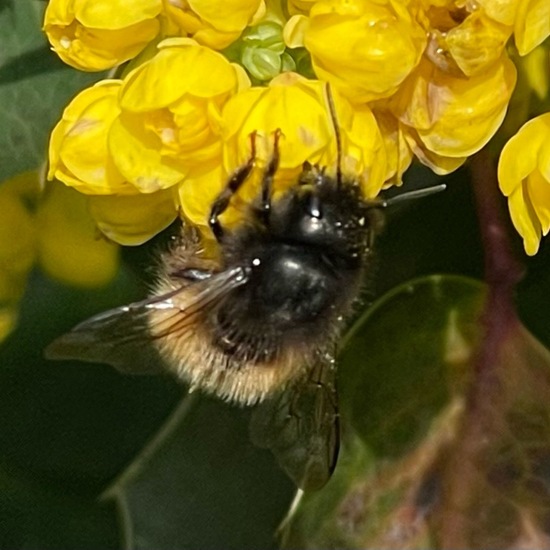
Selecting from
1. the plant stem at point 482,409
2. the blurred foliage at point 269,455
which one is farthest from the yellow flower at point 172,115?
the plant stem at point 482,409

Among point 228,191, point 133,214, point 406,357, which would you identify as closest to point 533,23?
point 228,191

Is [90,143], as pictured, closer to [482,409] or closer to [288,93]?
[288,93]

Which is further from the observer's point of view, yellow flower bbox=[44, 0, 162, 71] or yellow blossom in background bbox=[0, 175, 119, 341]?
yellow blossom in background bbox=[0, 175, 119, 341]

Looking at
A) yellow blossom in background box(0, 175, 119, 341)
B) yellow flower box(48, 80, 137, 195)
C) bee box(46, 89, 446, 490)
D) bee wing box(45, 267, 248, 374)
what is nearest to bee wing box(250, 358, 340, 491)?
bee box(46, 89, 446, 490)

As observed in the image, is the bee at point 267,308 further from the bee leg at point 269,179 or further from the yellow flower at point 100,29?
the yellow flower at point 100,29

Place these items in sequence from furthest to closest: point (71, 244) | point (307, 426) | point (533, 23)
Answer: point (71, 244)
point (307, 426)
point (533, 23)

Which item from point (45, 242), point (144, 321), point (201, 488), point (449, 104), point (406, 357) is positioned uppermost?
point (449, 104)

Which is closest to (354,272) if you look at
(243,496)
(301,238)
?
(301,238)

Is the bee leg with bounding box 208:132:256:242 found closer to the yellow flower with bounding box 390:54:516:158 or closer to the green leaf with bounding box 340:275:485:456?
the yellow flower with bounding box 390:54:516:158
